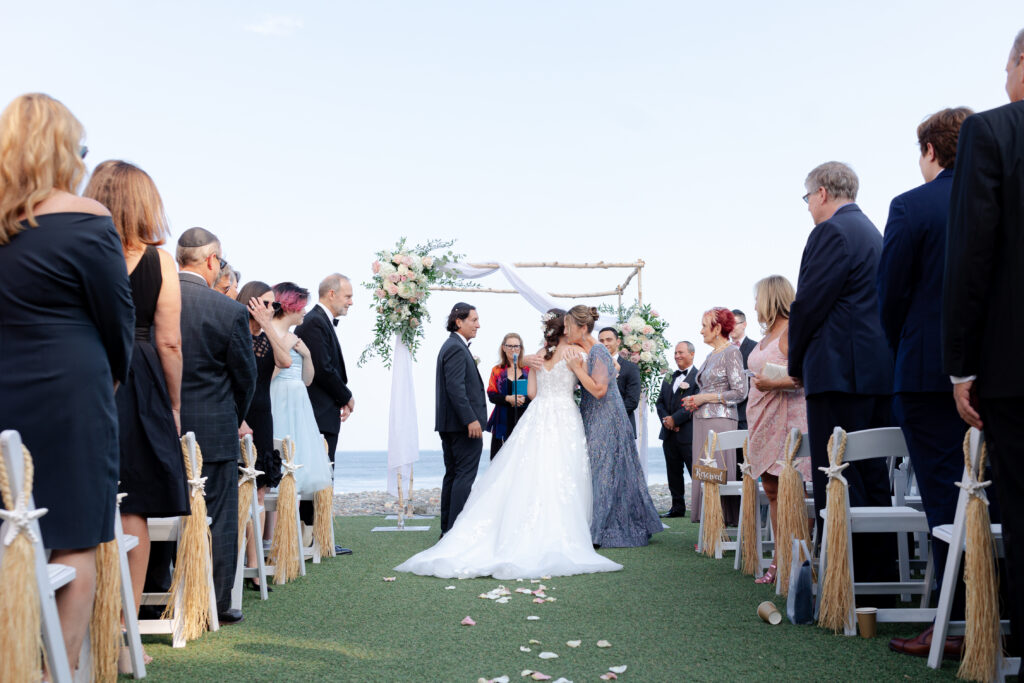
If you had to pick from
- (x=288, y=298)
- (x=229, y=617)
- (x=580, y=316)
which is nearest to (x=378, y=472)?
(x=580, y=316)

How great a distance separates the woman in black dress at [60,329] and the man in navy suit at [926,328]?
2.84 metres

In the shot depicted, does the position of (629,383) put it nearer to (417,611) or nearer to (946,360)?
(417,611)

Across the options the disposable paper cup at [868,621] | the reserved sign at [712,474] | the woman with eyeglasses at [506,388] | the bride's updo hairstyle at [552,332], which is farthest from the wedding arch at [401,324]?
the disposable paper cup at [868,621]

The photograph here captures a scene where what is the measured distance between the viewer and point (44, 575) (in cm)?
213

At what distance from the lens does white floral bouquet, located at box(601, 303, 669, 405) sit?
10.1 m

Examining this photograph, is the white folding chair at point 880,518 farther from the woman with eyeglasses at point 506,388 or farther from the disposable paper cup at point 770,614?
the woman with eyeglasses at point 506,388

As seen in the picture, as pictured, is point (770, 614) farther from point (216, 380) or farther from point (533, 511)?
point (216, 380)

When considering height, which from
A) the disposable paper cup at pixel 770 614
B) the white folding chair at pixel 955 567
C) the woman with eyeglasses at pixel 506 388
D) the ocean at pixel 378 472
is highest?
the woman with eyeglasses at pixel 506 388

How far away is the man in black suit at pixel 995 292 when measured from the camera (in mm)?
2381

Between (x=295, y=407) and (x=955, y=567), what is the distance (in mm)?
4362

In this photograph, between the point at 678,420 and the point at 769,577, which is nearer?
the point at 769,577

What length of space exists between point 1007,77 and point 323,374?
5.29m

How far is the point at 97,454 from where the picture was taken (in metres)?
2.35

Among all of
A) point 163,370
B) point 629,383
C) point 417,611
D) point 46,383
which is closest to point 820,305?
point 417,611
